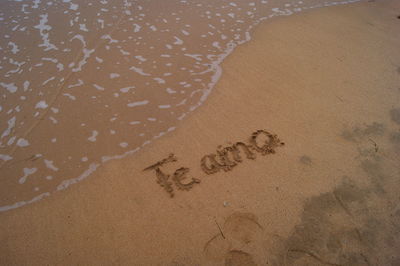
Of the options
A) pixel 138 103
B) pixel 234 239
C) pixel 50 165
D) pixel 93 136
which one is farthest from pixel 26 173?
pixel 234 239

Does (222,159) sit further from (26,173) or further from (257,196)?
(26,173)

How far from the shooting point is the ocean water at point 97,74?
8.26ft

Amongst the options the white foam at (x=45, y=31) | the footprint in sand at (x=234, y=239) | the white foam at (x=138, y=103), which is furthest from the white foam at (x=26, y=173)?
the white foam at (x=45, y=31)

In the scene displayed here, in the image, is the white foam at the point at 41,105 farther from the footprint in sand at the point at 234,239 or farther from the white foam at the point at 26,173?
the footprint in sand at the point at 234,239

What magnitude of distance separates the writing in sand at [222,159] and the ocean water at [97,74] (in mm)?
435

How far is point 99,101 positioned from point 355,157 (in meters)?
2.59

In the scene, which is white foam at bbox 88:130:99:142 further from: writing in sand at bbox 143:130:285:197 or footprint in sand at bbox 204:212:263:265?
footprint in sand at bbox 204:212:263:265

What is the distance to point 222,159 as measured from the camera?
247 centimetres

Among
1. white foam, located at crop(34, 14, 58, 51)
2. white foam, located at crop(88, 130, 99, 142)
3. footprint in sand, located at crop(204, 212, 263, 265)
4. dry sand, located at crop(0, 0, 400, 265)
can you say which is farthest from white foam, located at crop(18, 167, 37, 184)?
white foam, located at crop(34, 14, 58, 51)

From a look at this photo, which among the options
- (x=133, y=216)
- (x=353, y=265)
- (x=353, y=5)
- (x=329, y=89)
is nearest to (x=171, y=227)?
(x=133, y=216)

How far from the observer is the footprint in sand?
1887 millimetres

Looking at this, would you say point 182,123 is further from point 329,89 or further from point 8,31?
point 8,31

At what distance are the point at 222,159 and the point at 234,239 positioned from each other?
2.38 feet

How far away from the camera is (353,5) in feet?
15.8
